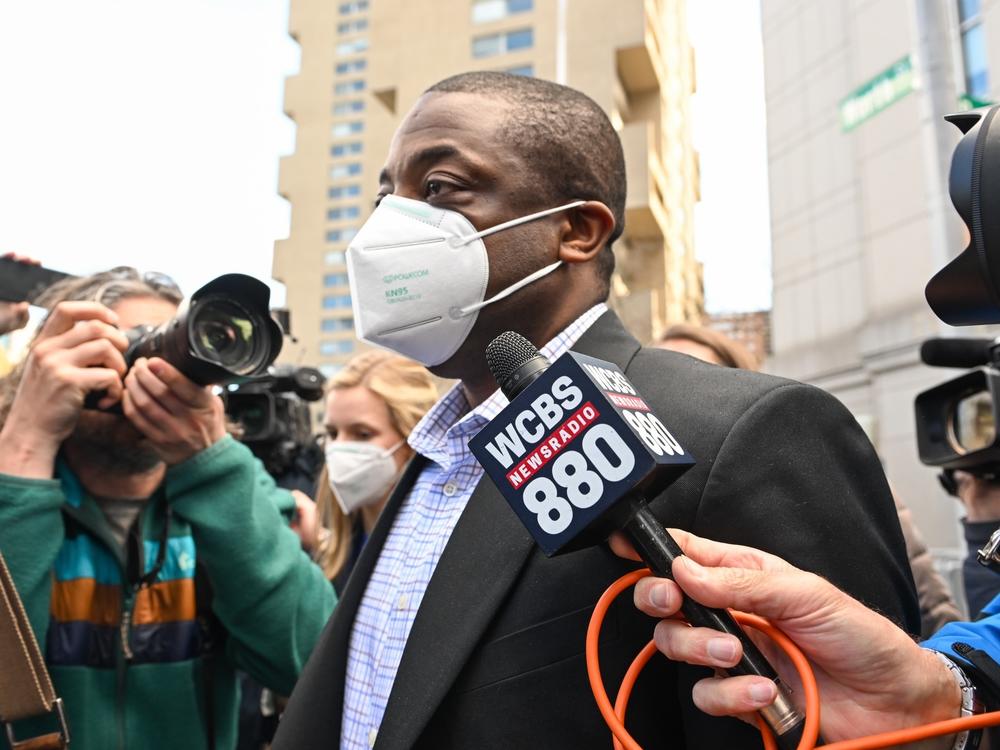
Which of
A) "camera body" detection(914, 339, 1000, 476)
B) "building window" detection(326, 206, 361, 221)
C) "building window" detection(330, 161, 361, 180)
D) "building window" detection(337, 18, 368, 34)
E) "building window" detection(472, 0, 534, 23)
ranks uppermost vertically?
"building window" detection(337, 18, 368, 34)

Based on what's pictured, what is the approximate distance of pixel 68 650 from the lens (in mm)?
1813

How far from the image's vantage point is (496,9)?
23000 millimetres

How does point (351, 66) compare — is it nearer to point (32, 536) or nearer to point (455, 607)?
point (32, 536)

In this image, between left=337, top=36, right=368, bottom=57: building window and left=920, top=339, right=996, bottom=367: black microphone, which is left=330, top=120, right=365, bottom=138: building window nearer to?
left=337, top=36, right=368, bottom=57: building window

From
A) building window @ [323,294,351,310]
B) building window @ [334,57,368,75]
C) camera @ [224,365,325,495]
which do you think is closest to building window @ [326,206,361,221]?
building window @ [323,294,351,310]

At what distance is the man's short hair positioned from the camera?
1.60 meters

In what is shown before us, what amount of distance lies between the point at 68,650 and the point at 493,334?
1.18 meters

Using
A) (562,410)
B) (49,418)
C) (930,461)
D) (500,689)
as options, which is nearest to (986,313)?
(562,410)

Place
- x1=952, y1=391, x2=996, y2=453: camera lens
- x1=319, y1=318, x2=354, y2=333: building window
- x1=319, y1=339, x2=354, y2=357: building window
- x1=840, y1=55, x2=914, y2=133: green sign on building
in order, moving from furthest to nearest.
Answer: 1. x1=319, y1=318, x2=354, y2=333: building window
2. x1=319, y1=339, x2=354, y2=357: building window
3. x1=840, y1=55, x2=914, y2=133: green sign on building
4. x1=952, y1=391, x2=996, y2=453: camera lens

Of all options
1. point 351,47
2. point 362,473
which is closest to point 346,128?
point 351,47

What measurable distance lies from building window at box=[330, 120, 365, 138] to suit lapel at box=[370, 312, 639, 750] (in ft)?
203

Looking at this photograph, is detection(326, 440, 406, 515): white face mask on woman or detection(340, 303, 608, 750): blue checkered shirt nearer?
detection(340, 303, 608, 750): blue checkered shirt

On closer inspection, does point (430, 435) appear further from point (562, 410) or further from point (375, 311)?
point (562, 410)

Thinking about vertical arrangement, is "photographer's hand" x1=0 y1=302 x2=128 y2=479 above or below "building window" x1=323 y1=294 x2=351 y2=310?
above
